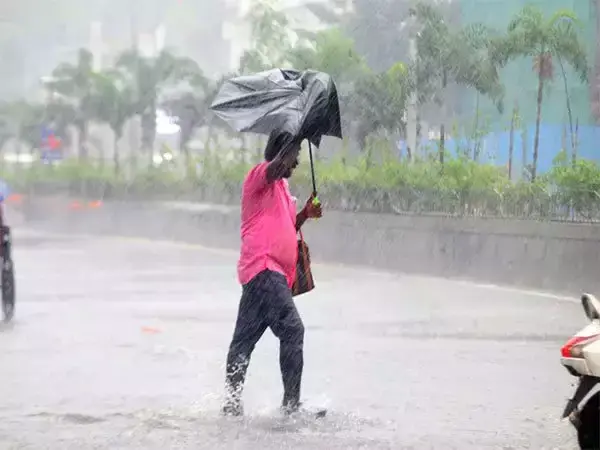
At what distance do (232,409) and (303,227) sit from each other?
13.0 meters

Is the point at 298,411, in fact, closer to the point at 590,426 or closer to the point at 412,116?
the point at 590,426

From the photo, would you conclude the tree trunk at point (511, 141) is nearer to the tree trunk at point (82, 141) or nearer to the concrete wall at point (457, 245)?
the concrete wall at point (457, 245)

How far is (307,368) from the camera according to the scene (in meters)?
9.88

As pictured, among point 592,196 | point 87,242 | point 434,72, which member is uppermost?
point 434,72

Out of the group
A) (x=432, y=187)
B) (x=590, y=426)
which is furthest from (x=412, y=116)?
(x=590, y=426)

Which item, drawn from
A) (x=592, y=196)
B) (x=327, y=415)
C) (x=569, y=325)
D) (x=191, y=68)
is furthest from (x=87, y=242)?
(x=327, y=415)

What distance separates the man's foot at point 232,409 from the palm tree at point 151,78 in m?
26.6

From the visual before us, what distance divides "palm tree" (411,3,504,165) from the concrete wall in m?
2.26

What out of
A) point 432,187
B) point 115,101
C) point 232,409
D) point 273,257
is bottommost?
point 232,409

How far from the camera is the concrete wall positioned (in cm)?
1567

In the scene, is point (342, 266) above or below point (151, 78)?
below

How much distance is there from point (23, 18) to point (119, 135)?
1064cm

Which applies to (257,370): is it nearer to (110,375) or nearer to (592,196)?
(110,375)

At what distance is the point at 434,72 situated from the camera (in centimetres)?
2203
